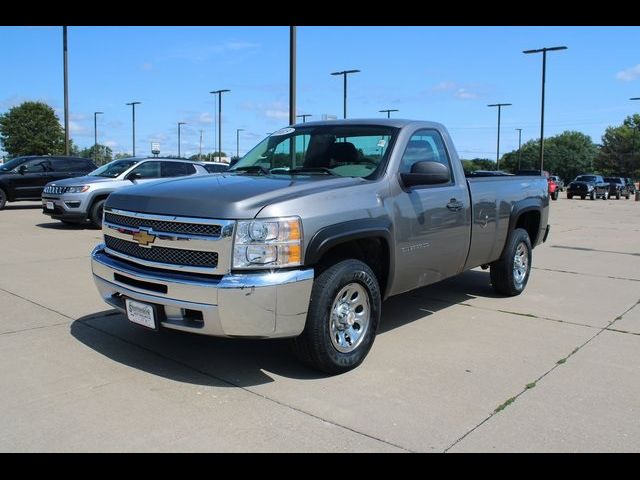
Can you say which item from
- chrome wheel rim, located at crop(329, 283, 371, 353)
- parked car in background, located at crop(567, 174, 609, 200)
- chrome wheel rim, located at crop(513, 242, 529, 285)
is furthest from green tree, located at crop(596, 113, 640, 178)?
chrome wheel rim, located at crop(329, 283, 371, 353)

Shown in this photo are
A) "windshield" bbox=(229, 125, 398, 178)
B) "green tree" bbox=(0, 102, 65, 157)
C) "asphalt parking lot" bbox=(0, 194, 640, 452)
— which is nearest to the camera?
"asphalt parking lot" bbox=(0, 194, 640, 452)

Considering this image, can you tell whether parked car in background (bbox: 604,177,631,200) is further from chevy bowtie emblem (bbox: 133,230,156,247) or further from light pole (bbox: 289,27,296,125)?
chevy bowtie emblem (bbox: 133,230,156,247)

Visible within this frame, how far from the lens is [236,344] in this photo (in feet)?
16.5

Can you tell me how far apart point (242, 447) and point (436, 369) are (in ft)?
6.09

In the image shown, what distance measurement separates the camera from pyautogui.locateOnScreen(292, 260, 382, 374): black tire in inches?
159

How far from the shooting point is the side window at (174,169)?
14613mm

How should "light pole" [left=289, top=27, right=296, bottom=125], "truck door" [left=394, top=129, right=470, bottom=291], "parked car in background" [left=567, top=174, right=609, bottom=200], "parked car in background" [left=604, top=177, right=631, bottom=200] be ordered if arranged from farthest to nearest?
1. "parked car in background" [left=604, top=177, right=631, bottom=200]
2. "parked car in background" [left=567, top=174, right=609, bottom=200]
3. "light pole" [left=289, top=27, right=296, bottom=125]
4. "truck door" [left=394, top=129, right=470, bottom=291]

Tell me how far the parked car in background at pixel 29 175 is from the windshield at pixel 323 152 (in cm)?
1502

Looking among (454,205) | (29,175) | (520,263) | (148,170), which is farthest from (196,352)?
(29,175)

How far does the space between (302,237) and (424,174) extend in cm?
135

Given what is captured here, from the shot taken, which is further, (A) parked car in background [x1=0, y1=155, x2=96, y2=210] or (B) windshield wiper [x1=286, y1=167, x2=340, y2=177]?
(A) parked car in background [x1=0, y1=155, x2=96, y2=210]

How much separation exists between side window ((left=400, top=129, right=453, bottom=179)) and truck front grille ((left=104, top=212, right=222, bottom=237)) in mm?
1883

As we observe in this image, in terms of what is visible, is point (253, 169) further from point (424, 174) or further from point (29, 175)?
point (29, 175)
